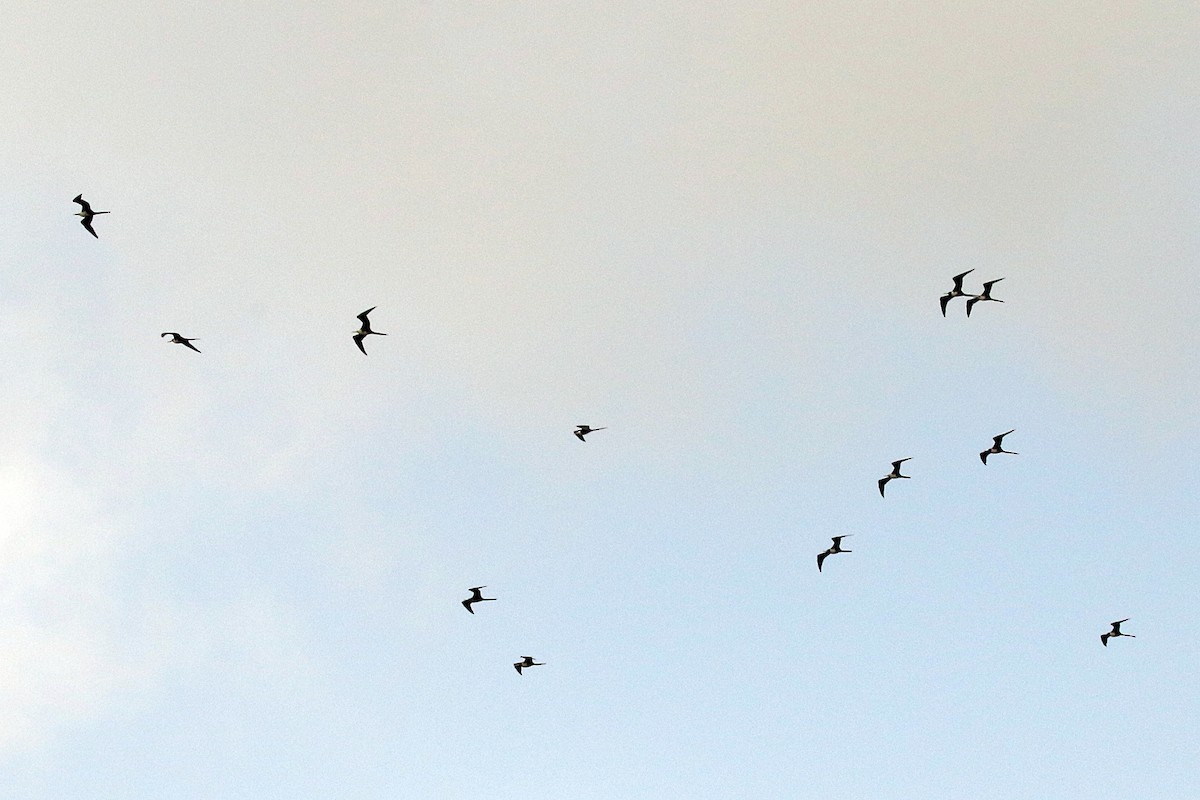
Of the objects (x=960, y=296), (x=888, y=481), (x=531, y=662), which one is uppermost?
(x=960, y=296)

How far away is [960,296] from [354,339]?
48.4 meters

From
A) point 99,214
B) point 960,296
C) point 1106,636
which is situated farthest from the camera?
point 1106,636

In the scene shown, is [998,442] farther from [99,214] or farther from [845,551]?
[99,214]

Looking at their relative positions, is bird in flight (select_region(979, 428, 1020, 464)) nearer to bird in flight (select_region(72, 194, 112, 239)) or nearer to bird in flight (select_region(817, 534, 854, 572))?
bird in flight (select_region(817, 534, 854, 572))

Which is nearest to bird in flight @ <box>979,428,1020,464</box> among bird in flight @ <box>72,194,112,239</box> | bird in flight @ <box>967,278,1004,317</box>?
bird in flight @ <box>967,278,1004,317</box>

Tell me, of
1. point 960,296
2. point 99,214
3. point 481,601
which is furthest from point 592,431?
point 99,214

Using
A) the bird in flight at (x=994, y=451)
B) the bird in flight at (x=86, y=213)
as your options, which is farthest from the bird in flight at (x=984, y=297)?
the bird in flight at (x=86, y=213)

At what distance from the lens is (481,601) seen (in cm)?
14912

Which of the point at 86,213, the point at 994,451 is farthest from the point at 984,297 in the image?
the point at 86,213

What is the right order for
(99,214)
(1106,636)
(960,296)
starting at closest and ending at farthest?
(99,214) < (960,296) < (1106,636)

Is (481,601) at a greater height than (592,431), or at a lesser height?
lesser

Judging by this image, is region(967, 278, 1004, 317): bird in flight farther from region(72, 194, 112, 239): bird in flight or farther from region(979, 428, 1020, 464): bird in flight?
region(72, 194, 112, 239): bird in flight

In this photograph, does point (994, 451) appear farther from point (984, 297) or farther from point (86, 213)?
point (86, 213)

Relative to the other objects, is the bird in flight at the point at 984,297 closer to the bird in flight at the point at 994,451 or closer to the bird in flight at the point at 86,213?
the bird in flight at the point at 994,451
